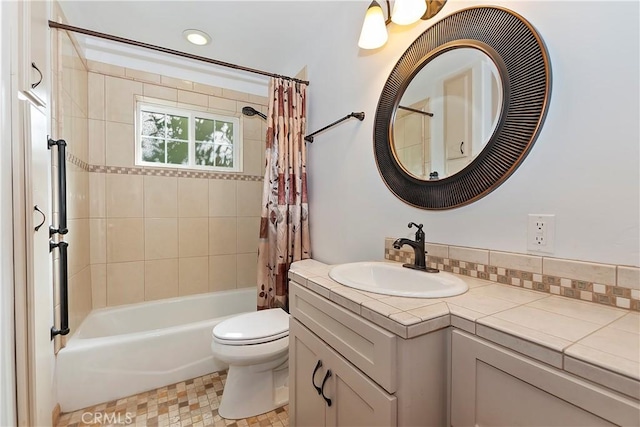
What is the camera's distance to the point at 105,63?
2.14 meters

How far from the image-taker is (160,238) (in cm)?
236

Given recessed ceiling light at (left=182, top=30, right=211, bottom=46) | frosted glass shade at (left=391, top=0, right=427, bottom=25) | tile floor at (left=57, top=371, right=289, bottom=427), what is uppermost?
recessed ceiling light at (left=182, top=30, right=211, bottom=46)

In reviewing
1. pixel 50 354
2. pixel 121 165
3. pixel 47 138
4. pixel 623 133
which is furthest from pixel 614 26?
pixel 121 165

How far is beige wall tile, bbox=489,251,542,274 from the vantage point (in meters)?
0.88

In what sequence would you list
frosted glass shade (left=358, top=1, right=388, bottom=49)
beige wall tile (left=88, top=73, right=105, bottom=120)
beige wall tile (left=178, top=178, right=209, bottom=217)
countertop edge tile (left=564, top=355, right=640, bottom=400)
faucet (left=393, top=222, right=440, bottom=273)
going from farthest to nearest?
beige wall tile (left=178, top=178, right=209, bottom=217) < beige wall tile (left=88, top=73, right=105, bottom=120) < frosted glass shade (left=358, top=1, right=388, bottom=49) < faucet (left=393, top=222, right=440, bottom=273) < countertop edge tile (left=564, top=355, right=640, bottom=400)

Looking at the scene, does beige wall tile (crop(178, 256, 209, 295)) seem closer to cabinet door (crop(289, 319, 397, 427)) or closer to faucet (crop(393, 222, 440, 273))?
cabinet door (crop(289, 319, 397, 427))

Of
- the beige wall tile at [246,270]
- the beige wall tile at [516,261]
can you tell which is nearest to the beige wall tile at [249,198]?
the beige wall tile at [246,270]

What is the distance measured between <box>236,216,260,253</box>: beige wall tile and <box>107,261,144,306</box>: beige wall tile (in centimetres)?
83

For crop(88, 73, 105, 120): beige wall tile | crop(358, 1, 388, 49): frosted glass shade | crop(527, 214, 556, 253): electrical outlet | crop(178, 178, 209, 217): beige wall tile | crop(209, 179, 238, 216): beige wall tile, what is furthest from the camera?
crop(209, 179, 238, 216): beige wall tile

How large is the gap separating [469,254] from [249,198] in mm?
2110

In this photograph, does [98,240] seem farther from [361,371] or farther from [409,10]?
[409,10]

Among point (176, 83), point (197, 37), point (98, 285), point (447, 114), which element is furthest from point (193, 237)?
point (447, 114)

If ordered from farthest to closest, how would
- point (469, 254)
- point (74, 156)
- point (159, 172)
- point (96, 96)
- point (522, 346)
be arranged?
point (159, 172), point (96, 96), point (74, 156), point (469, 254), point (522, 346)

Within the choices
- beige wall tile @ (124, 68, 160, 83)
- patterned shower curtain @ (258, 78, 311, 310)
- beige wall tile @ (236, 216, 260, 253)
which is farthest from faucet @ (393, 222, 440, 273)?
beige wall tile @ (124, 68, 160, 83)
